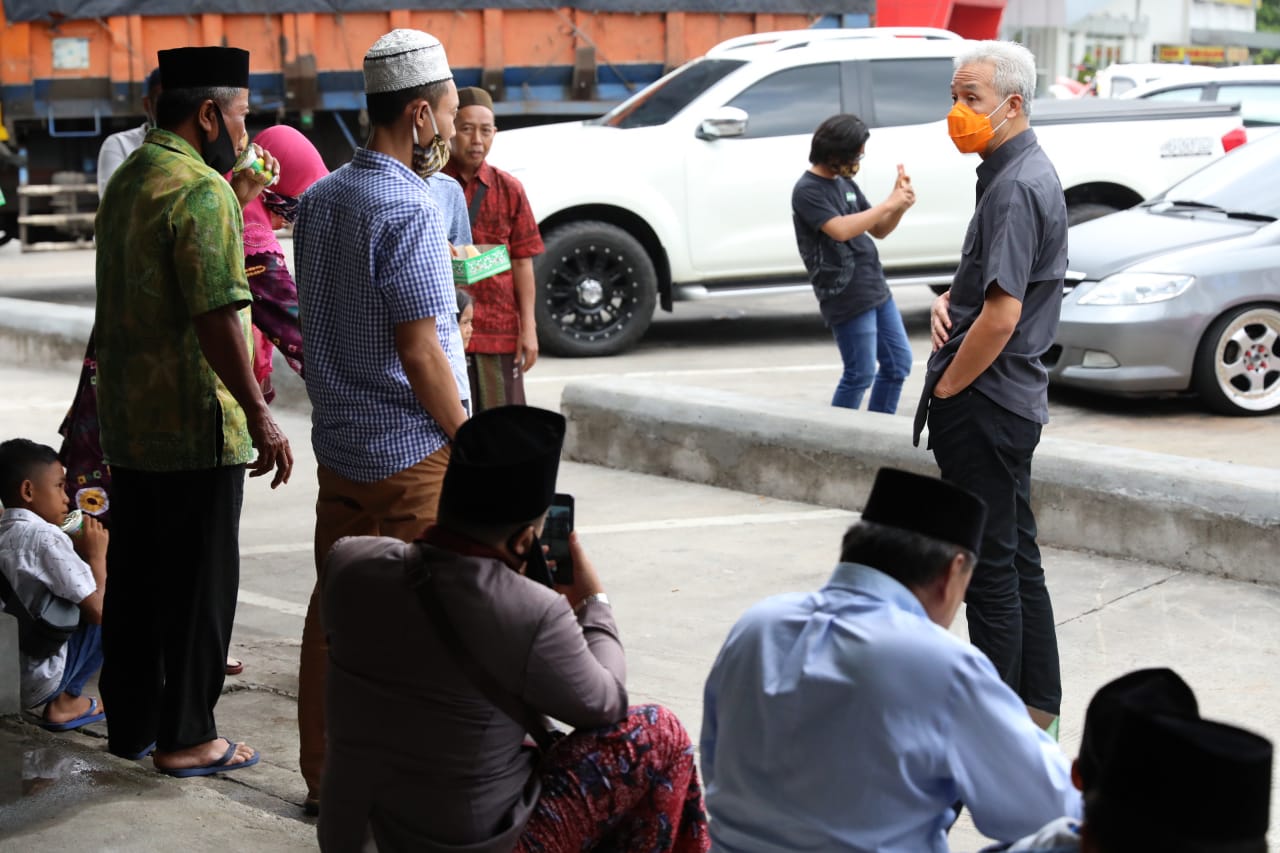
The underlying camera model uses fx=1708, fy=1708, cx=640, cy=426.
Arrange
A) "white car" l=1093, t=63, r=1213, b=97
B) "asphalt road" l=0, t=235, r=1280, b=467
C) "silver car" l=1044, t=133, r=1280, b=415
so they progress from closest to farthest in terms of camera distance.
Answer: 1. "asphalt road" l=0, t=235, r=1280, b=467
2. "silver car" l=1044, t=133, r=1280, b=415
3. "white car" l=1093, t=63, r=1213, b=97

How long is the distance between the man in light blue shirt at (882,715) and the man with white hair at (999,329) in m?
1.57

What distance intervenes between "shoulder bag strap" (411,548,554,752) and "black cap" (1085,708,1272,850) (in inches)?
51.8

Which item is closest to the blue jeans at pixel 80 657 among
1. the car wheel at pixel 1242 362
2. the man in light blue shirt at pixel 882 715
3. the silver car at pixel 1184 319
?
the man in light blue shirt at pixel 882 715

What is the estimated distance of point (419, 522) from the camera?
4039 mm

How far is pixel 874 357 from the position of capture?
8219mm

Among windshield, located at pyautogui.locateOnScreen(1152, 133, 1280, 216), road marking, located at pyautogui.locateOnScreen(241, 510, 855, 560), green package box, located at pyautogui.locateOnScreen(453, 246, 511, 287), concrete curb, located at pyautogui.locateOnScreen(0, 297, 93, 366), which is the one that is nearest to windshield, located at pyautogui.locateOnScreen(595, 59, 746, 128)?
windshield, located at pyautogui.locateOnScreen(1152, 133, 1280, 216)

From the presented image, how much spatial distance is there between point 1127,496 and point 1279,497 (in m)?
0.58

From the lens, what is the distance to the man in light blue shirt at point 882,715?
2648mm

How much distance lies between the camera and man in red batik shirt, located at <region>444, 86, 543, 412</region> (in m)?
6.48

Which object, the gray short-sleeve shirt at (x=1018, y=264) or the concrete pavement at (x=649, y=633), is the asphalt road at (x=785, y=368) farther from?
the gray short-sleeve shirt at (x=1018, y=264)

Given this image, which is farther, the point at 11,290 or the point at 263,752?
the point at 11,290

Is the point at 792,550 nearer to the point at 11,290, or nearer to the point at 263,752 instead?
the point at 263,752

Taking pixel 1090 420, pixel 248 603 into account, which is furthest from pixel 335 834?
pixel 1090 420

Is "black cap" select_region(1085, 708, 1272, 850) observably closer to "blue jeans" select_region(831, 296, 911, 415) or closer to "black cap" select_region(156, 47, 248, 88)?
"black cap" select_region(156, 47, 248, 88)
